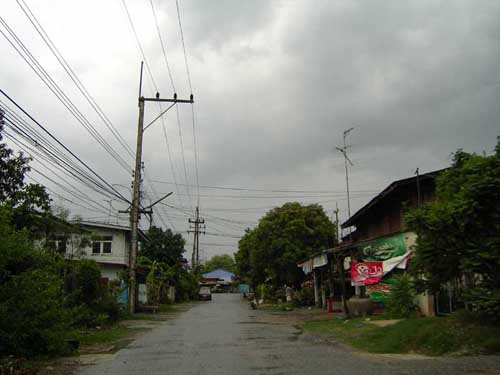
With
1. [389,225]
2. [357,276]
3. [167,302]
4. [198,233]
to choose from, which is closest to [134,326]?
[357,276]

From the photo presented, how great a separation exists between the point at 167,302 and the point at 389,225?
27822mm

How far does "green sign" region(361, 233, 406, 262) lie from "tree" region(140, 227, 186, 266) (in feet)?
127

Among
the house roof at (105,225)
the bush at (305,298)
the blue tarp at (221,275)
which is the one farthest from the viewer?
the blue tarp at (221,275)

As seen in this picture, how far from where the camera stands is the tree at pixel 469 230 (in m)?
11.5

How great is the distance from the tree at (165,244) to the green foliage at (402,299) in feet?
138

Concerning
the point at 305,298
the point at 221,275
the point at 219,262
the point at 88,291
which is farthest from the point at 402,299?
the point at 219,262

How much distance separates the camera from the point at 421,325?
13336 millimetres

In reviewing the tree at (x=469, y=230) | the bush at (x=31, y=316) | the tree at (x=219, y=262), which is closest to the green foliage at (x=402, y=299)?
the tree at (x=469, y=230)

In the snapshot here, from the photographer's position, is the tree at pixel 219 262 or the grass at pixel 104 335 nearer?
the grass at pixel 104 335

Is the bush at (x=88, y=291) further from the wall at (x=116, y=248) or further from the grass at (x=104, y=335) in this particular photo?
the wall at (x=116, y=248)

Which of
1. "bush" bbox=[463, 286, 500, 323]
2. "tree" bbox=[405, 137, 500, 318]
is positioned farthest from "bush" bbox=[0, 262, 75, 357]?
"bush" bbox=[463, 286, 500, 323]

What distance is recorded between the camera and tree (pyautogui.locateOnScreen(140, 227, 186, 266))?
196 ft

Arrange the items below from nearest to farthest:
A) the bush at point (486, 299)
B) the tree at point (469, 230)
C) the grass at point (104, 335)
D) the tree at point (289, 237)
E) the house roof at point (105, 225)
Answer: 1. the bush at point (486, 299)
2. the tree at point (469, 230)
3. the grass at point (104, 335)
4. the house roof at point (105, 225)
5. the tree at point (289, 237)

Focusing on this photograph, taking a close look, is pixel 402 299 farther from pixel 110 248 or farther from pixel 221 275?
pixel 221 275
